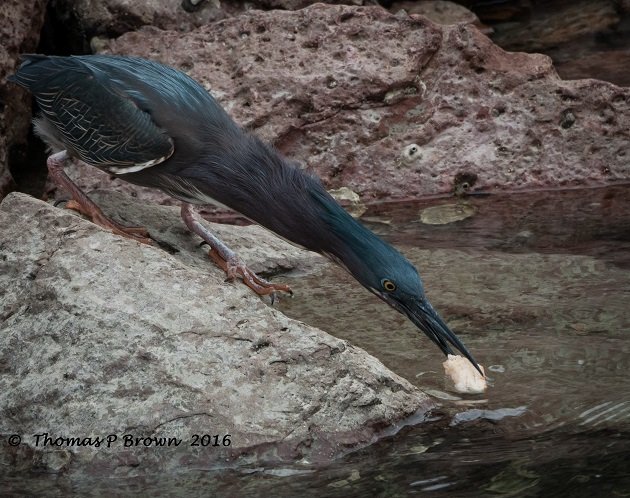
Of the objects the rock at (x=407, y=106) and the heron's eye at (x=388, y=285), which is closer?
the heron's eye at (x=388, y=285)

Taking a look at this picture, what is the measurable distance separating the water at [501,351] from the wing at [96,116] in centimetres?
100

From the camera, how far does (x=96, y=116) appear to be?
5.16 m

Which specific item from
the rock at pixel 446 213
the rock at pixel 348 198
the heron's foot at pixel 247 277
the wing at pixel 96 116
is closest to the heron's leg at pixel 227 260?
the heron's foot at pixel 247 277

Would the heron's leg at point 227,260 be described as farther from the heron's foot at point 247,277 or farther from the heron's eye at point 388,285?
the heron's eye at point 388,285

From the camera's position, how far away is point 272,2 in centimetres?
848

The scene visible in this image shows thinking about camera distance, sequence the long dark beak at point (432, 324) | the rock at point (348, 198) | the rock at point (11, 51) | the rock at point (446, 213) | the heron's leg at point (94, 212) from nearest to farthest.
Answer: the long dark beak at point (432, 324), the heron's leg at point (94, 212), the rock at point (446, 213), the rock at point (11, 51), the rock at point (348, 198)

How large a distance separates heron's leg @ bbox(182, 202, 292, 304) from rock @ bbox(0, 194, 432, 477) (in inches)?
23.2

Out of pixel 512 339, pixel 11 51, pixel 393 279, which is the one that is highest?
pixel 11 51

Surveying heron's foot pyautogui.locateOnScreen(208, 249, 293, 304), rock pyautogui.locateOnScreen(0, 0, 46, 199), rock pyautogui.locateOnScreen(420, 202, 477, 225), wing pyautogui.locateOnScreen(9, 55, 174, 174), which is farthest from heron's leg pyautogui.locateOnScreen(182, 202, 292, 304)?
rock pyautogui.locateOnScreen(0, 0, 46, 199)

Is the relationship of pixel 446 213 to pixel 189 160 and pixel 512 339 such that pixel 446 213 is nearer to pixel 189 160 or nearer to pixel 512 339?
pixel 512 339

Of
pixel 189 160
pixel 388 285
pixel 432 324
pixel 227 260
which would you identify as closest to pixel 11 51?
pixel 189 160

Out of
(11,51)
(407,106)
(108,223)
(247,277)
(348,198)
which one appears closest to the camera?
(247,277)

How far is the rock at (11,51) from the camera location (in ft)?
22.4

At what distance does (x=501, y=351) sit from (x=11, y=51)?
13.1ft
